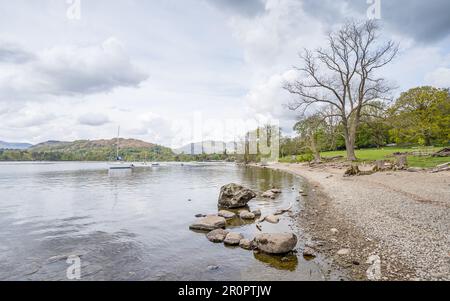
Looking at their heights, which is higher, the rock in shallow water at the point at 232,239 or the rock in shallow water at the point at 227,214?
the rock in shallow water at the point at 232,239

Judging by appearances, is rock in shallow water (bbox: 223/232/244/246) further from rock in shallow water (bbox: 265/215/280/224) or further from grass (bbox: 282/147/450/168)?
grass (bbox: 282/147/450/168)

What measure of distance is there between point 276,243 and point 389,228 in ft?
16.1

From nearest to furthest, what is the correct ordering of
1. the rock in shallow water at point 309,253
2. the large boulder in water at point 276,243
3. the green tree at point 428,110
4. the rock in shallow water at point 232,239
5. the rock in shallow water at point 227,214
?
1. the rock in shallow water at point 309,253
2. the large boulder in water at point 276,243
3. the rock in shallow water at point 232,239
4. the rock in shallow water at point 227,214
5. the green tree at point 428,110

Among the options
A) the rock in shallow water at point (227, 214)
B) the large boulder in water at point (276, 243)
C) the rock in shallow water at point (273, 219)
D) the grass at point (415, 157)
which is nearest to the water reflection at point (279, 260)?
the large boulder in water at point (276, 243)

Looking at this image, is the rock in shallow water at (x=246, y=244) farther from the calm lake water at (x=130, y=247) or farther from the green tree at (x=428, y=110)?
the green tree at (x=428, y=110)

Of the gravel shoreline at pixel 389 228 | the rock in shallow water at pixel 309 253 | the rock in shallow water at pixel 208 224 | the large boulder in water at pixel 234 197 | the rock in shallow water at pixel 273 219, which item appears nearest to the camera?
the gravel shoreline at pixel 389 228

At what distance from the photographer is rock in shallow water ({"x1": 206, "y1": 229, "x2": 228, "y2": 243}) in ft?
37.0

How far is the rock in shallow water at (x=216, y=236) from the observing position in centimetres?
1129

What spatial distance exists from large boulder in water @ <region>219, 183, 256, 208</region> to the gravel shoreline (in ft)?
14.4

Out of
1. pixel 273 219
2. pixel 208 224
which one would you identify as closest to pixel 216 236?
pixel 208 224

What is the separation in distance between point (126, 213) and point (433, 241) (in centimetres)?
1598

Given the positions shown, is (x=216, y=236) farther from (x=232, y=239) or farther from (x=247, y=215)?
(x=247, y=215)

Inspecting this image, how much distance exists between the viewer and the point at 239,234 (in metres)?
11.4
